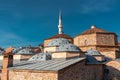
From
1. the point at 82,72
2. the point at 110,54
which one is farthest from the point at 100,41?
the point at 82,72

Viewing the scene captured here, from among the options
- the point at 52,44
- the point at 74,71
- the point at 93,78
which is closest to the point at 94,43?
the point at 52,44

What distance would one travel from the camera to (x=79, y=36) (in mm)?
25750

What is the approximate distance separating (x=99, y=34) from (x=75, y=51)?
1002 cm

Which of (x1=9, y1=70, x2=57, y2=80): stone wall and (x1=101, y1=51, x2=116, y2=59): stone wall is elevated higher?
(x1=101, y1=51, x2=116, y2=59): stone wall

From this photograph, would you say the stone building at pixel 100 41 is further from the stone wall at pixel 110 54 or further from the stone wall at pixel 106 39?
the stone wall at pixel 110 54

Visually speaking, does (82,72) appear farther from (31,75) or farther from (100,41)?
(100,41)

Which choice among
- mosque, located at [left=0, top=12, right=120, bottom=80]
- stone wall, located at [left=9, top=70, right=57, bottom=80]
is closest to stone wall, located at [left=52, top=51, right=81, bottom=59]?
mosque, located at [left=0, top=12, right=120, bottom=80]

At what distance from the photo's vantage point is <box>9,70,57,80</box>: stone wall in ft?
35.7

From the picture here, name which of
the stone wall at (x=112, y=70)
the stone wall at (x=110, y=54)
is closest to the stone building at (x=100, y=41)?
the stone wall at (x=110, y=54)

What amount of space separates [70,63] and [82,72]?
6.02ft

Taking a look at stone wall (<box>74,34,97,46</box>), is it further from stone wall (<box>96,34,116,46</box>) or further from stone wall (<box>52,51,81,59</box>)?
stone wall (<box>52,51,81,59</box>)

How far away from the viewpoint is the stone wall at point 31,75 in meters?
10.9

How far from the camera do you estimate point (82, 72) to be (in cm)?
1364

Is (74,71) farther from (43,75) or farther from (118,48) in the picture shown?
(118,48)
